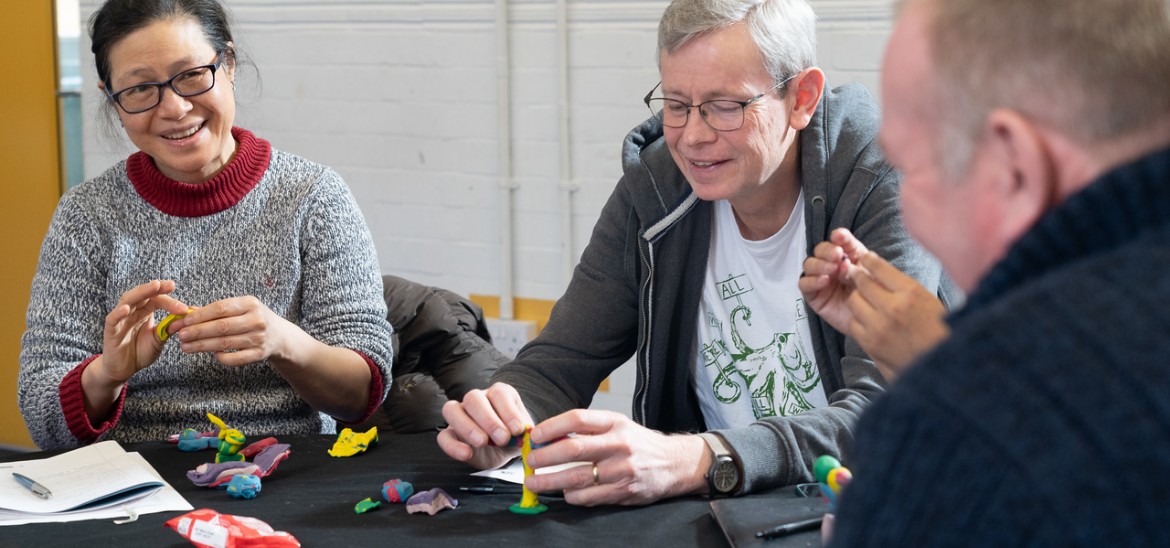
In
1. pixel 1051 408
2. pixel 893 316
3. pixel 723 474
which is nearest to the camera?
pixel 1051 408

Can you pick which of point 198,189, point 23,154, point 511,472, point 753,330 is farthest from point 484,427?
point 23,154

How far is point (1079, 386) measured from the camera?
1.92 ft

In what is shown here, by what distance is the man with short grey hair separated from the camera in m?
0.57

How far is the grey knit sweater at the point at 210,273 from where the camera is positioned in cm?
198

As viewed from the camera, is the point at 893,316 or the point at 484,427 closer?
the point at 893,316

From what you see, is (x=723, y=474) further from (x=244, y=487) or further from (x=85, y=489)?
(x=85, y=489)

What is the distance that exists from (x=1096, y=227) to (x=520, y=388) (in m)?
1.23

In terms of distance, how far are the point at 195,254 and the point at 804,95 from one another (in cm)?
109

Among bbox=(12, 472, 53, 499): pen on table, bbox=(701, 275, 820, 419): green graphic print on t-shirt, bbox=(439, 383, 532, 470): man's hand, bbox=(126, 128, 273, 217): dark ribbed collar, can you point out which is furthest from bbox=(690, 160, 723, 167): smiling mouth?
bbox=(12, 472, 53, 499): pen on table

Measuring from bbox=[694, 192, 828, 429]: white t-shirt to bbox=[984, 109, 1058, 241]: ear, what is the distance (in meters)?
1.16

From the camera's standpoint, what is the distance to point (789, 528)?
1.28m

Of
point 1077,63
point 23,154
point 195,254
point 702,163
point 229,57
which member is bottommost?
point 23,154

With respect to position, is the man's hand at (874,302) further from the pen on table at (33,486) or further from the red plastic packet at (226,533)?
the pen on table at (33,486)

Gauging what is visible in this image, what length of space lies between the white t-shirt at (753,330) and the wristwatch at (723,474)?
0.41m
